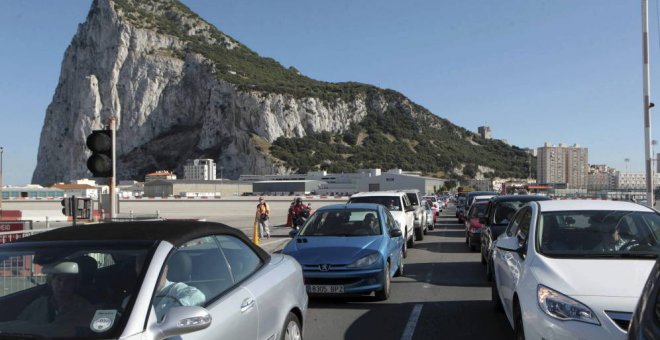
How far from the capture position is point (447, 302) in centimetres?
833

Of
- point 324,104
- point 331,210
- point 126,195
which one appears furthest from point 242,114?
point 331,210

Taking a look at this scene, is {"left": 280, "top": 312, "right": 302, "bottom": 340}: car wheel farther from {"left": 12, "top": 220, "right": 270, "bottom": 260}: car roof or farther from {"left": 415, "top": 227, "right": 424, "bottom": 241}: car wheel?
{"left": 415, "top": 227, "right": 424, "bottom": 241}: car wheel

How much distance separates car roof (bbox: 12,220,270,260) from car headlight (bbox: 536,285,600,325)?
8.55 ft

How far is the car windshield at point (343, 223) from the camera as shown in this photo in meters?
9.49

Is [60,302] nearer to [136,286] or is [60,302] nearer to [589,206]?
[136,286]

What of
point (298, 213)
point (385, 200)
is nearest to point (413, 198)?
point (298, 213)

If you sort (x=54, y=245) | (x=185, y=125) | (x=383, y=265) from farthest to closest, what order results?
(x=185, y=125) → (x=383, y=265) → (x=54, y=245)

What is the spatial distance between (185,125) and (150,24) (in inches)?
1400

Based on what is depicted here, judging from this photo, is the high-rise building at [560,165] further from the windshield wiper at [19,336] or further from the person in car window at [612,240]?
the windshield wiper at [19,336]

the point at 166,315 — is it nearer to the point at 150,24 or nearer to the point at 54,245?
Answer: the point at 54,245

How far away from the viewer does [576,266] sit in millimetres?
4781

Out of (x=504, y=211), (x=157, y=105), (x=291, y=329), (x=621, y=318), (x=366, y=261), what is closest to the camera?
A: (x=621, y=318)

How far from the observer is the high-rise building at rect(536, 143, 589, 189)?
4380 inches

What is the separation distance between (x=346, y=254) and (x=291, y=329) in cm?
356
